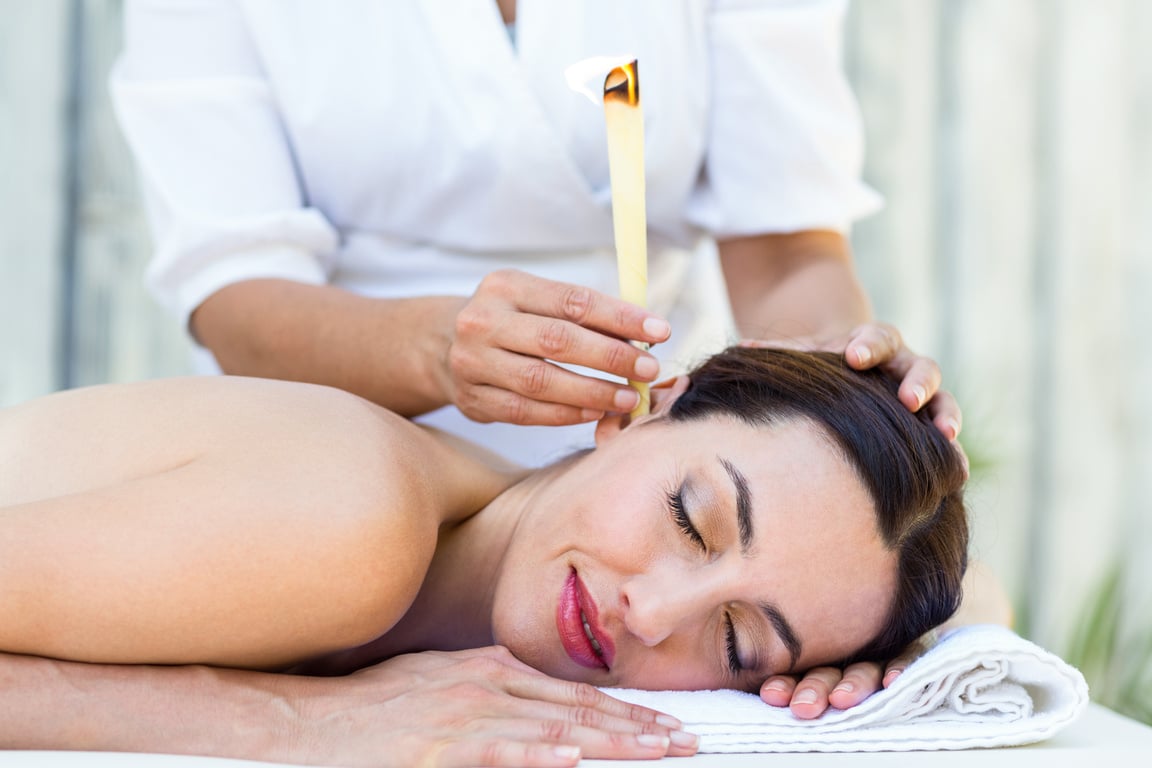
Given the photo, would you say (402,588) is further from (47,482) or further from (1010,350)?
(1010,350)

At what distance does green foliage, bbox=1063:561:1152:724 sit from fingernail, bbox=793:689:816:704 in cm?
165

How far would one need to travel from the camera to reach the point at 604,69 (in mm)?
1257

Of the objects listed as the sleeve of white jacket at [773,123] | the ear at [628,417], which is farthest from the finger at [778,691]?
the sleeve of white jacket at [773,123]

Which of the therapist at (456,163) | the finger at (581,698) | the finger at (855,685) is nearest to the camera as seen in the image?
the finger at (581,698)

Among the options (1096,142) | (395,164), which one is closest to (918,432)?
(395,164)

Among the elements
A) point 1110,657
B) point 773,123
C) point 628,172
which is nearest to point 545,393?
point 628,172

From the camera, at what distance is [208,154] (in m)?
1.83

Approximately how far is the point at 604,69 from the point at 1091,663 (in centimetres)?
206

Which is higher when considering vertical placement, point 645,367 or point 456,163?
point 456,163

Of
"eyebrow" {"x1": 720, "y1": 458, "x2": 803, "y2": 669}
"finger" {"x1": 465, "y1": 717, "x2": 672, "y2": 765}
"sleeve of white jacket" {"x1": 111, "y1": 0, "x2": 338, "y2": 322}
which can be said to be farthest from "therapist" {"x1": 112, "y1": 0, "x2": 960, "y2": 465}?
"finger" {"x1": 465, "y1": 717, "x2": 672, "y2": 765}

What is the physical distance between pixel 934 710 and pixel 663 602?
317mm

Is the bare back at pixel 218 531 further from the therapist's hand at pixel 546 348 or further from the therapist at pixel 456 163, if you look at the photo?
the therapist at pixel 456 163

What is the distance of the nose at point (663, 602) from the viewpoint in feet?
Answer: 3.78

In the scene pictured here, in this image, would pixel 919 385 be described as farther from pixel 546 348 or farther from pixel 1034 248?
pixel 1034 248
